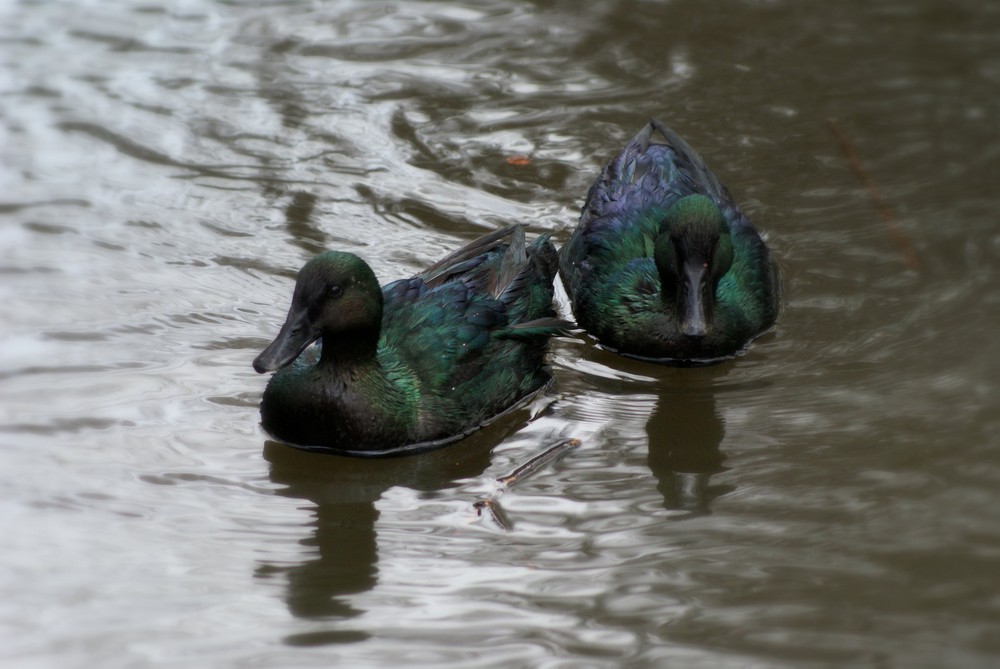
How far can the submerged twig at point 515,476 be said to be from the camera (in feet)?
21.0

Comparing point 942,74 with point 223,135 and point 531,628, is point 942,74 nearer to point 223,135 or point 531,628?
point 223,135

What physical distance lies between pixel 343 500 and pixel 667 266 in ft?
8.72

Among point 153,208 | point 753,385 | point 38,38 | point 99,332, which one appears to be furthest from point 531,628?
point 38,38

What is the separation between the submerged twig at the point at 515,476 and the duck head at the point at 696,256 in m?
1.21

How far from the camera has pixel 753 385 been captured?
7848mm

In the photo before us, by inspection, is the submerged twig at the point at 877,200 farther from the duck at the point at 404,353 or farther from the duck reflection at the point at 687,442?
the duck at the point at 404,353

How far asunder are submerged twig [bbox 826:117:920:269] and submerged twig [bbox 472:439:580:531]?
304 cm

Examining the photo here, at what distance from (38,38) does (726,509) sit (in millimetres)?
8512

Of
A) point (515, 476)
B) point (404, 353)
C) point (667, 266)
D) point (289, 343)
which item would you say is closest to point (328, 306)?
point (289, 343)

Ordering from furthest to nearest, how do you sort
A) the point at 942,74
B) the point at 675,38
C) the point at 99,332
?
the point at 675,38 → the point at 942,74 → the point at 99,332

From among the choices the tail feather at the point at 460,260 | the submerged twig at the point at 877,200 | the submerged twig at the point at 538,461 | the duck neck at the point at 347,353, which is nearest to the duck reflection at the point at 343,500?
the submerged twig at the point at 538,461

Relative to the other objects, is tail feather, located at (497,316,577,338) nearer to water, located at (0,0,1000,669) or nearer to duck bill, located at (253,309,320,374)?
water, located at (0,0,1000,669)

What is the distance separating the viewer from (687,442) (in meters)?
7.31

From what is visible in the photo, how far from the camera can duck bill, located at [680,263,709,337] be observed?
7.90 m
